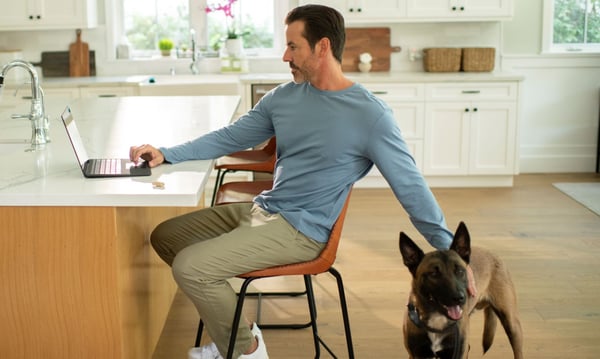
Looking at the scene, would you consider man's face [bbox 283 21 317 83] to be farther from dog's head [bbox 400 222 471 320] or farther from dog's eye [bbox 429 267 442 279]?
dog's eye [bbox 429 267 442 279]

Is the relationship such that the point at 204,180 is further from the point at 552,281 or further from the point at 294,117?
the point at 552,281

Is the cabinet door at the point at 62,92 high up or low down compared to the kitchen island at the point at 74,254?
up

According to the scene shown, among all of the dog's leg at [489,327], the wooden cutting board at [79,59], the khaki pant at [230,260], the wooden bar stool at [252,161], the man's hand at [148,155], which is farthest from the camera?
the wooden cutting board at [79,59]

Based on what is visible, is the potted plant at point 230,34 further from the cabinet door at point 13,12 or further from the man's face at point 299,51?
the man's face at point 299,51

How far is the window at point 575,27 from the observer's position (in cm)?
692

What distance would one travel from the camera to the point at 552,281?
4.26m

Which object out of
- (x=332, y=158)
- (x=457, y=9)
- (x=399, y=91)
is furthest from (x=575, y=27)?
(x=332, y=158)

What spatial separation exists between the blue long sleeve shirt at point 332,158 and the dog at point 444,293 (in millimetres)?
163

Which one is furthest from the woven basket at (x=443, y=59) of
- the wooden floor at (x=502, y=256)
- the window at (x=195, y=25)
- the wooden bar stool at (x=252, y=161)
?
the wooden bar stool at (x=252, y=161)

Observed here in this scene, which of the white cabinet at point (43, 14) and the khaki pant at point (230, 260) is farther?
the white cabinet at point (43, 14)

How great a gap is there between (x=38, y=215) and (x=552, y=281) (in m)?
2.66

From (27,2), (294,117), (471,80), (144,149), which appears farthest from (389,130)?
(27,2)

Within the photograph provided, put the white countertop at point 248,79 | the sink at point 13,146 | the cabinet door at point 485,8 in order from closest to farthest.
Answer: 1. the sink at point 13,146
2. the white countertop at point 248,79
3. the cabinet door at point 485,8

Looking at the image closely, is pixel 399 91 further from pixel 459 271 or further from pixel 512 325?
pixel 459 271
